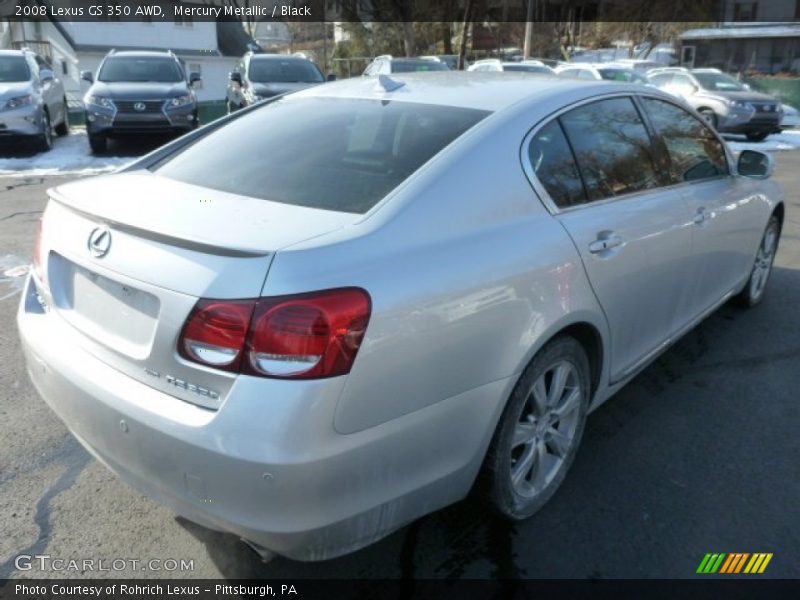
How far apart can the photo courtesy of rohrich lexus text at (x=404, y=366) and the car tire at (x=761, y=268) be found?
75 centimetres

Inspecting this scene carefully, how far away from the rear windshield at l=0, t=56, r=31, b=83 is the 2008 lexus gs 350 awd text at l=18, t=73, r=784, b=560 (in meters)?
11.7

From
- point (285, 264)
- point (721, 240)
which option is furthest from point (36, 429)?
point (721, 240)

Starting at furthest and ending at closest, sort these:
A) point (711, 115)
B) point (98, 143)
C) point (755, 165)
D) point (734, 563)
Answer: point (711, 115)
point (98, 143)
point (755, 165)
point (734, 563)

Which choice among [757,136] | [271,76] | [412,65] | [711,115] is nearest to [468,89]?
[271,76]

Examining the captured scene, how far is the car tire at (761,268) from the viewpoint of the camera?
16.2 feet

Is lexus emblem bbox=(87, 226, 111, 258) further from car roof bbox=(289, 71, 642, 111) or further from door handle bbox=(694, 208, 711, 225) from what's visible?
door handle bbox=(694, 208, 711, 225)

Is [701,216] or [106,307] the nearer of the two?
[106,307]

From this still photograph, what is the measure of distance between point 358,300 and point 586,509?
1518 millimetres

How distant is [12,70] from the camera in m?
→ 12.9

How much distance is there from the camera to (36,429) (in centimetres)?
339

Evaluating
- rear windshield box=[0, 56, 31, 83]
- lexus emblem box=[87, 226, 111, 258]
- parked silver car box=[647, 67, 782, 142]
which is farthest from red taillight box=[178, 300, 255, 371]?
parked silver car box=[647, 67, 782, 142]

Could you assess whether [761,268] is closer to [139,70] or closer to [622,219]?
[622,219]

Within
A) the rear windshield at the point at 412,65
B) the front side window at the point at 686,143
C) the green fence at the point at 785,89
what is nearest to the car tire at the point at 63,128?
the rear windshield at the point at 412,65

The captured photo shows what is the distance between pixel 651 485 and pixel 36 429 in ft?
9.40
